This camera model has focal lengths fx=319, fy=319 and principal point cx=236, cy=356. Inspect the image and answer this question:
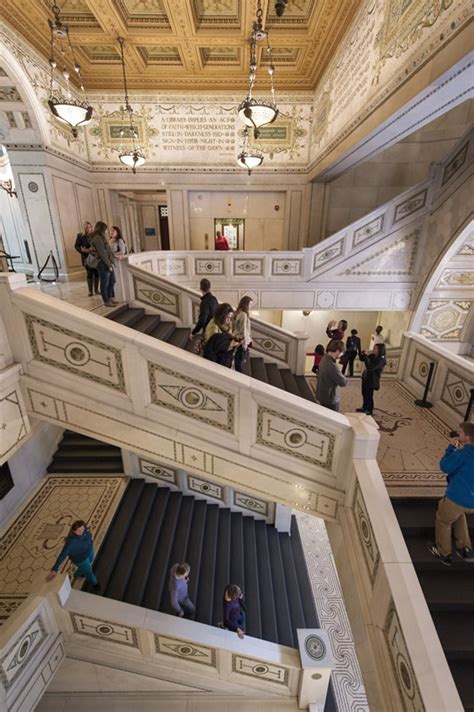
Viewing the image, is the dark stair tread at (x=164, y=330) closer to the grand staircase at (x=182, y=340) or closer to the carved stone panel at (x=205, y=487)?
the grand staircase at (x=182, y=340)

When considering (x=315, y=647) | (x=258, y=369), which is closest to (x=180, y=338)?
(x=258, y=369)

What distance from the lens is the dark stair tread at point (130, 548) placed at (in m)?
5.27

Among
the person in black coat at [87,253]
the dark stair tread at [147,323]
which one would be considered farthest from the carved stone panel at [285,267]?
the person in black coat at [87,253]

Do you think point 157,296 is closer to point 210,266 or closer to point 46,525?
point 210,266

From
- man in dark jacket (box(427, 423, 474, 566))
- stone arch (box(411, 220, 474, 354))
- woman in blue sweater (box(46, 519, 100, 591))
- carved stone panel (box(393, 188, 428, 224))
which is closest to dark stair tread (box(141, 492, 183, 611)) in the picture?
woman in blue sweater (box(46, 519, 100, 591))

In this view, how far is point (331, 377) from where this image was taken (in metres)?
4.05

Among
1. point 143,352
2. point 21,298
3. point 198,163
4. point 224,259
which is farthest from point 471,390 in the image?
point 198,163

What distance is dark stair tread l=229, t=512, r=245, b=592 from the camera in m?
6.22

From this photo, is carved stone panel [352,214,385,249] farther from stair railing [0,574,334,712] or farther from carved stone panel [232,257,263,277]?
stair railing [0,574,334,712]

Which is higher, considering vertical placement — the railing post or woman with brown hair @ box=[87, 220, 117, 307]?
woman with brown hair @ box=[87, 220, 117, 307]

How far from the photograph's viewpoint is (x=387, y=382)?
7.04 meters

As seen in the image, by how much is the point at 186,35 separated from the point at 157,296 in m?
6.30

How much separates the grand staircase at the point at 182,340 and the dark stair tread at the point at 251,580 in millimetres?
3861

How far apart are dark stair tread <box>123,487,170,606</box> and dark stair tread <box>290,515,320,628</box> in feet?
10.5
